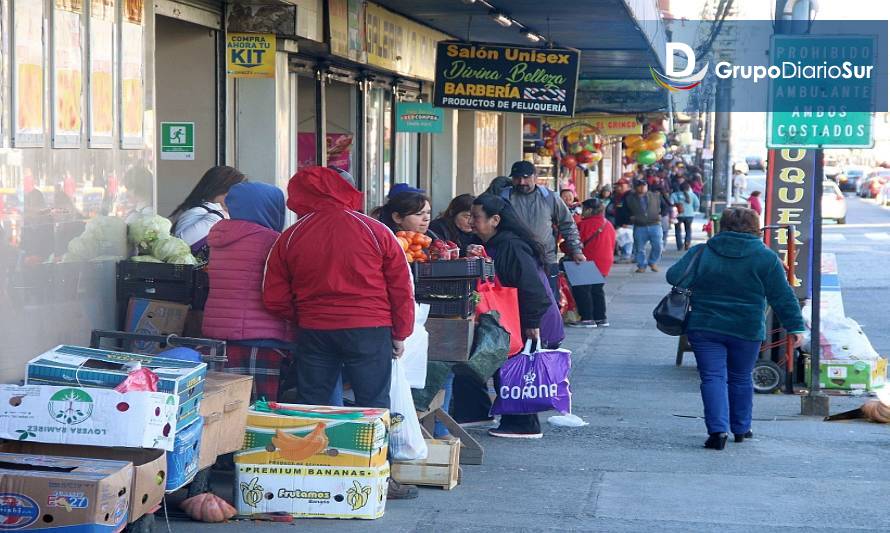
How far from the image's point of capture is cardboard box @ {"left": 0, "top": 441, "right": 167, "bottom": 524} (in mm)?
5293

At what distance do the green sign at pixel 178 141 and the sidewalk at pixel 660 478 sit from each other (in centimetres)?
324

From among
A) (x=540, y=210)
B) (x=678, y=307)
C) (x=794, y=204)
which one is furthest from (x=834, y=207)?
(x=678, y=307)

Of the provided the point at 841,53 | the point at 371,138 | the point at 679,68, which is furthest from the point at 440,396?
the point at 679,68

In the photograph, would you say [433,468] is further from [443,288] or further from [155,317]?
[155,317]

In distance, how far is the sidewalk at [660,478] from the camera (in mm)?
6461

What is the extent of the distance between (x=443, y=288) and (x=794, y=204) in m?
5.17

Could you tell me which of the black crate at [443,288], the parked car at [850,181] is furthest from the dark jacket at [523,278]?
the parked car at [850,181]

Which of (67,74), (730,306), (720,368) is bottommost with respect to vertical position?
(720,368)

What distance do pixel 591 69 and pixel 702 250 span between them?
15.3m

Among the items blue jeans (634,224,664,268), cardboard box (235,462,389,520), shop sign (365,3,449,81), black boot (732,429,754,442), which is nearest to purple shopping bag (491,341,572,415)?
black boot (732,429,754,442)

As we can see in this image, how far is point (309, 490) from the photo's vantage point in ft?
20.4

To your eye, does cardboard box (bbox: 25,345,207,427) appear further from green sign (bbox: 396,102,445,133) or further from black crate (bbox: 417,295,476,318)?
green sign (bbox: 396,102,445,133)

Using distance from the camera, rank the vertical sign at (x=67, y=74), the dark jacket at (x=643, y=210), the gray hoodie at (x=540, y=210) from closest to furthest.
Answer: the vertical sign at (x=67, y=74), the gray hoodie at (x=540, y=210), the dark jacket at (x=643, y=210)

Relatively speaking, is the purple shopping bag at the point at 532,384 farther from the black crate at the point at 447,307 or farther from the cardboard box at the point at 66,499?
the cardboard box at the point at 66,499
